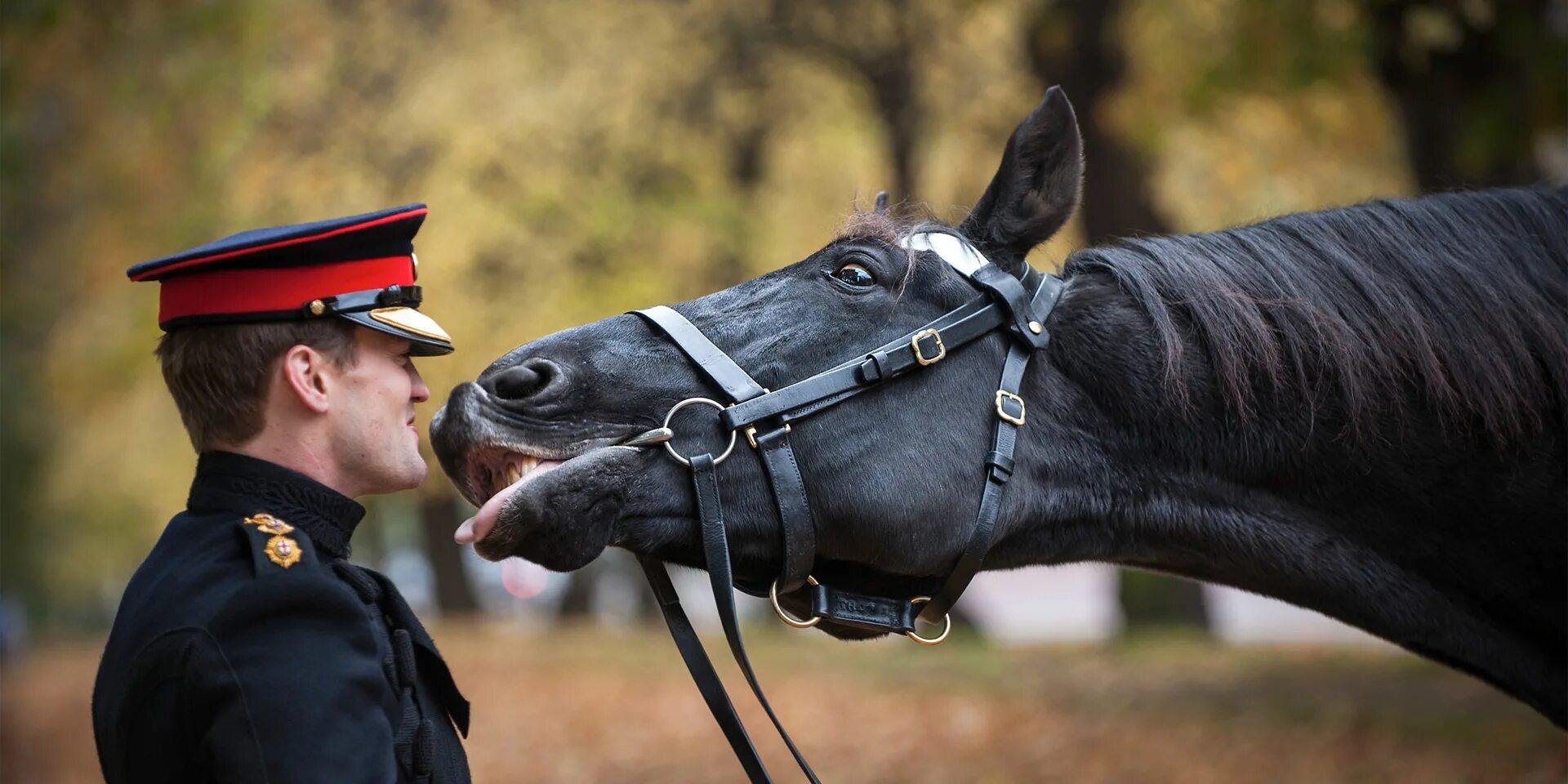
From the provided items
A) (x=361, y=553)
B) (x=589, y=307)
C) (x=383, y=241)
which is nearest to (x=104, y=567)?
(x=361, y=553)

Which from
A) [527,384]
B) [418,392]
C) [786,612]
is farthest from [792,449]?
[418,392]

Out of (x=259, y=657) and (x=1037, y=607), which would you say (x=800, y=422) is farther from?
(x=1037, y=607)

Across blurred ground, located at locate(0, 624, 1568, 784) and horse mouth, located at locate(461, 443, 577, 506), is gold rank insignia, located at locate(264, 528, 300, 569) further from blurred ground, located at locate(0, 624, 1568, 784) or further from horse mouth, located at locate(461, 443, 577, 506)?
blurred ground, located at locate(0, 624, 1568, 784)

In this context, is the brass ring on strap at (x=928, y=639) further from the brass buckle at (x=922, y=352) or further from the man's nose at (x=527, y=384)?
the man's nose at (x=527, y=384)

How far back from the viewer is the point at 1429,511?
288cm

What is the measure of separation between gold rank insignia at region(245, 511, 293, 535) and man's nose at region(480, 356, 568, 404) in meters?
0.48

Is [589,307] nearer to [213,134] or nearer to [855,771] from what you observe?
[213,134]

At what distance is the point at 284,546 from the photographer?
2.20m

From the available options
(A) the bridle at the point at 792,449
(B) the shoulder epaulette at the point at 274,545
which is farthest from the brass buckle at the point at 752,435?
(B) the shoulder epaulette at the point at 274,545

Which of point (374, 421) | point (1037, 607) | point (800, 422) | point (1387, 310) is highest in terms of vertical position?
point (374, 421)

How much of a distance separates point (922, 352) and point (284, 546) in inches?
52.7

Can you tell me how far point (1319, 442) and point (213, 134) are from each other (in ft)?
31.9

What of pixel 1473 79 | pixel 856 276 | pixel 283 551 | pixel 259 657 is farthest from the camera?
pixel 1473 79

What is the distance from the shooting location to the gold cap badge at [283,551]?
218 cm
